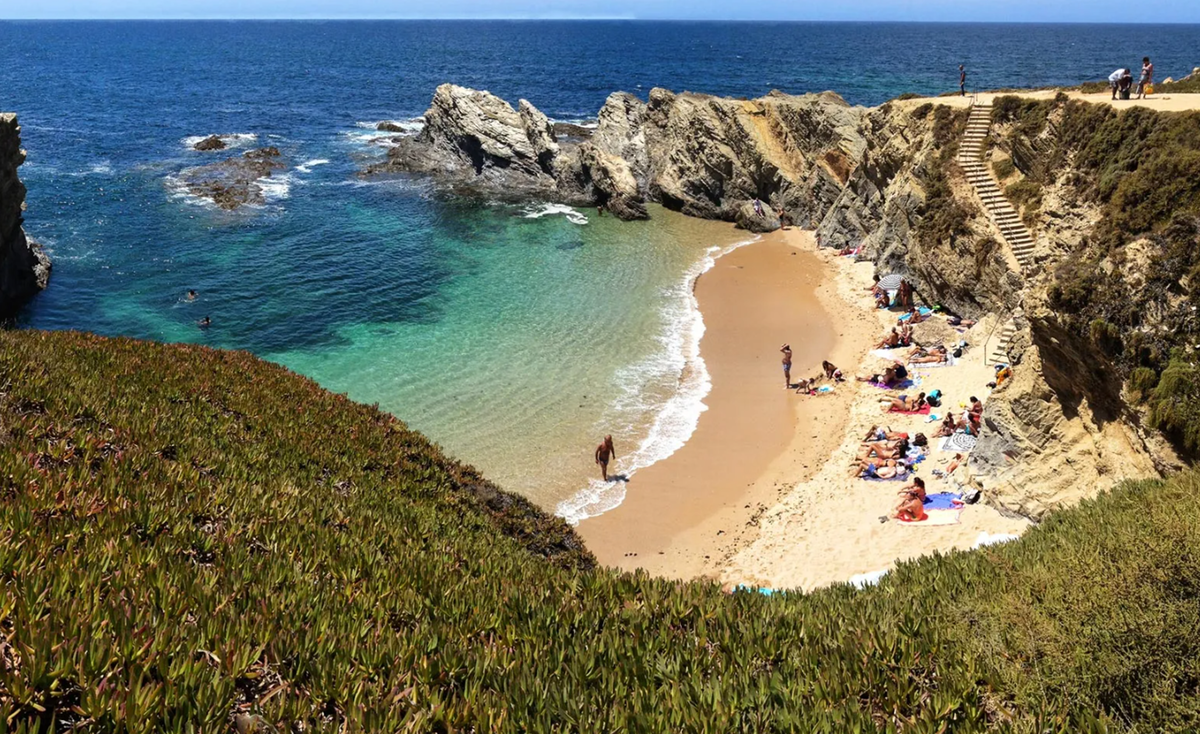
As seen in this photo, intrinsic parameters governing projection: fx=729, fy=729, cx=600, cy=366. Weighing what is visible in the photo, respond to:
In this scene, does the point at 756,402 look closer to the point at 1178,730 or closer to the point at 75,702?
the point at 1178,730

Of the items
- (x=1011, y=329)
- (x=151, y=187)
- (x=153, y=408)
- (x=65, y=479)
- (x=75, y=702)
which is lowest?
(x=151, y=187)

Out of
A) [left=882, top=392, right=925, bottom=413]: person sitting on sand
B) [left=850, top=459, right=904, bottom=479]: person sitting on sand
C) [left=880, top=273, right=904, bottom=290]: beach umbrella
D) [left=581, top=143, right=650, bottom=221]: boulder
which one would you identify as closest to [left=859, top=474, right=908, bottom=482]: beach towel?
[left=850, top=459, right=904, bottom=479]: person sitting on sand

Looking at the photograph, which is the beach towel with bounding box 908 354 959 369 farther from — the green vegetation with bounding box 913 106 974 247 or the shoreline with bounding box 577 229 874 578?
the green vegetation with bounding box 913 106 974 247

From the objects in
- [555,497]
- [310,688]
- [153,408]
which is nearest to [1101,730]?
[310,688]

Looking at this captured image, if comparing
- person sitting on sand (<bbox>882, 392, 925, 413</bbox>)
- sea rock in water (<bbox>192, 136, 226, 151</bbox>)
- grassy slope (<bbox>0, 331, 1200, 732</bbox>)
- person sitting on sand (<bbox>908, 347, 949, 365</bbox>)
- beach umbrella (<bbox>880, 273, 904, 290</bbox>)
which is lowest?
sea rock in water (<bbox>192, 136, 226, 151</bbox>)

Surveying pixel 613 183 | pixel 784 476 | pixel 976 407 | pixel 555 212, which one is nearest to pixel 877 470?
pixel 784 476

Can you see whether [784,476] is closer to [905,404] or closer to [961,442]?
[961,442]
